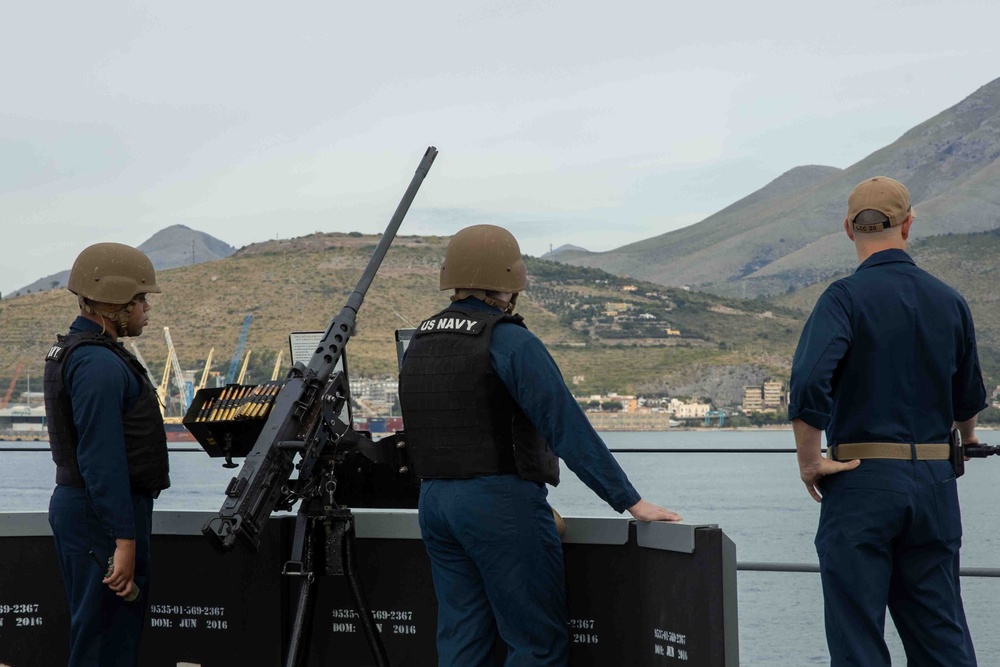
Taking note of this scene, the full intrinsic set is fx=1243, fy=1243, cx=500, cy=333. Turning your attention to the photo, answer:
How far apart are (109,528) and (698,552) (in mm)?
1400

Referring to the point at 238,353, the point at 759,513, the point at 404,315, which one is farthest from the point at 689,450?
the point at 404,315

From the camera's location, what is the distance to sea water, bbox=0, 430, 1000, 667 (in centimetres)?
728

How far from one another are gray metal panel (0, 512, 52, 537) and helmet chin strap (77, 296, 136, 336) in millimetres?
682

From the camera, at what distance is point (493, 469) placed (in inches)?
113

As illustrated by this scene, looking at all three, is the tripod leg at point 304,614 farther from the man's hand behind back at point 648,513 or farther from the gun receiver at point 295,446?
the man's hand behind back at point 648,513

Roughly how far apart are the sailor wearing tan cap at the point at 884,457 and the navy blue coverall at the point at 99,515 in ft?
5.29

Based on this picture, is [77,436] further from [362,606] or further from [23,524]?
[362,606]

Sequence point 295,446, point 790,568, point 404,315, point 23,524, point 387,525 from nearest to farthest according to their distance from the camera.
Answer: point 295,446 < point 387,525 < point 23,524 < point 790,568 < point 404,315

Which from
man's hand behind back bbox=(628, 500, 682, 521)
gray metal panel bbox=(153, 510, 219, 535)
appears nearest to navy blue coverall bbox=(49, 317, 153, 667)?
gray metal panel bbox=(153, 510, 219, 535)

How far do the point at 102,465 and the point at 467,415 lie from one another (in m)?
0.88

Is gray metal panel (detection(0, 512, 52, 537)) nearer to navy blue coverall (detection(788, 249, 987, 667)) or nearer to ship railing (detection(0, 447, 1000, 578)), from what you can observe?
ship railing (detection(0, 447, 1000, 578))

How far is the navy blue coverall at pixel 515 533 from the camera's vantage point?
111 inches

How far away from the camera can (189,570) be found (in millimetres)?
3561

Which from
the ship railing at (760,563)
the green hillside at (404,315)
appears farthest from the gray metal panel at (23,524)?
the green hillside at (404,315)
